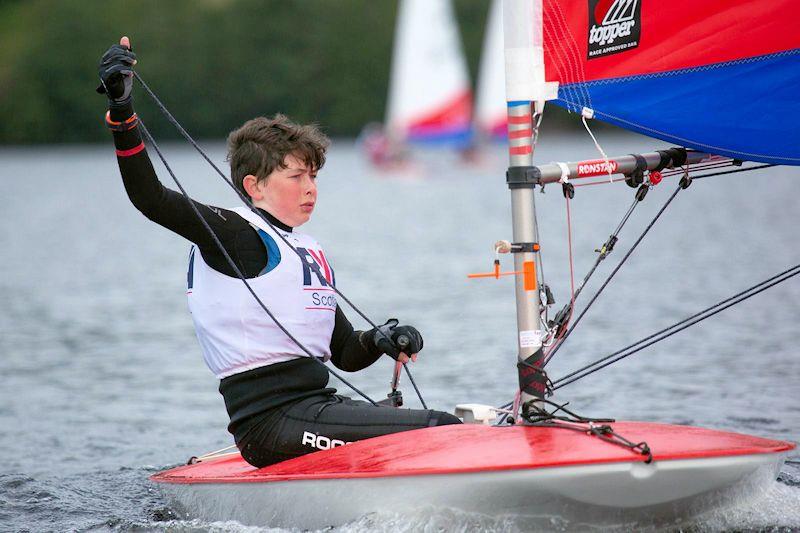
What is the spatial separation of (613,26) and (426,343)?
233 inches

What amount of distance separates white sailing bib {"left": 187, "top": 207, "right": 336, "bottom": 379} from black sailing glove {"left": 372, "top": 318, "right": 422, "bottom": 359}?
0.21 metres

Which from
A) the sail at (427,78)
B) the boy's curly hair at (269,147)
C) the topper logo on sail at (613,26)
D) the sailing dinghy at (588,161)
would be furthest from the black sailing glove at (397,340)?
the sail at (427,78)

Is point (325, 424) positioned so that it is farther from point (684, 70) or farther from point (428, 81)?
point (428, 81)

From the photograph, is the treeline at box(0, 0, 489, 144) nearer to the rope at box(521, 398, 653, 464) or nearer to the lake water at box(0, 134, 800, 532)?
the lake water at box(0, 134, 800, 532)

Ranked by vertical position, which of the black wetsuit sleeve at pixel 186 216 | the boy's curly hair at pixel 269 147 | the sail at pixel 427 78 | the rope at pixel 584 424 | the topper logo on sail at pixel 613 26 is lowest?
the rope at pixel 584 424

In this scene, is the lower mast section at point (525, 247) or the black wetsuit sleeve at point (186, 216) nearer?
the black wetsuit sleeve at point (186, 216)

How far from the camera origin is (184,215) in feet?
12.4

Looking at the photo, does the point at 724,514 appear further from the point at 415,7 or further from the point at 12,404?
the point at 415,7

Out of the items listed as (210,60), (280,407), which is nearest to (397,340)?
(280,407)

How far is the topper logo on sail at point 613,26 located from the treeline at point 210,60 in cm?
5748

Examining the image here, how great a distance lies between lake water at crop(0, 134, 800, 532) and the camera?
5707mm

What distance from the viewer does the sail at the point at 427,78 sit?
33000 mm

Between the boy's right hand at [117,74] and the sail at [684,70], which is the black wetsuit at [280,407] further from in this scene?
the sail at [684,70]

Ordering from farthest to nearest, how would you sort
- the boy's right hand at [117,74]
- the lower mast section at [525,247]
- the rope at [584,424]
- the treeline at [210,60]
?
1. the treeline at [210,60]
2. the lower mast section at [525,247]
3. the boy's right hand at [117,74]
4. the rope at [584,424]
